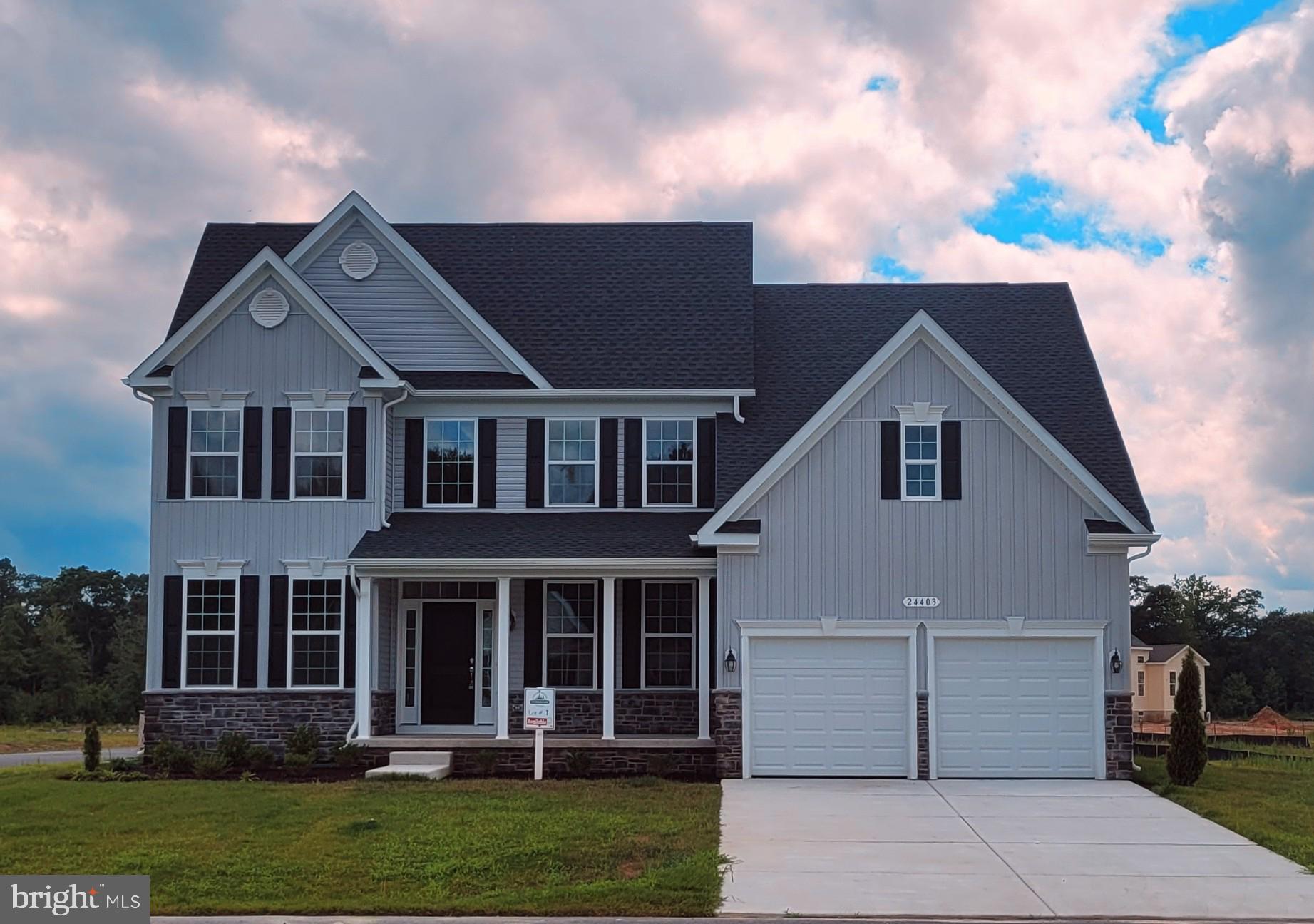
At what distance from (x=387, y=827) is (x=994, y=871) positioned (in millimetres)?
6119

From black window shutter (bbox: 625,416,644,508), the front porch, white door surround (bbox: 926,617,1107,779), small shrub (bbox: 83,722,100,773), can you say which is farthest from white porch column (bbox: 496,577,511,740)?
white door surround (bbox: 926,617,1107,779)

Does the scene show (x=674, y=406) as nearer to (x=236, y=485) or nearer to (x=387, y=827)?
(x=236, y=485)

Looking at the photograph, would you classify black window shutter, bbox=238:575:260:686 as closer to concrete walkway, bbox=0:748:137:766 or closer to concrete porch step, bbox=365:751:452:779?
concrete porch step, bbox=365:751:452:779

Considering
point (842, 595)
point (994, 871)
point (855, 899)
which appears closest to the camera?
point (855, 899)

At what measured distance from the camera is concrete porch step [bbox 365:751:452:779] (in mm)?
19406

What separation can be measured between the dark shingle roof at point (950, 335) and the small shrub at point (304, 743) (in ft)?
23.4

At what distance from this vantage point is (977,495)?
20.3 m

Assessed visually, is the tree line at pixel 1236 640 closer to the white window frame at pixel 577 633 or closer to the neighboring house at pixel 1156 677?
the neighboring house at pixel 1156 677

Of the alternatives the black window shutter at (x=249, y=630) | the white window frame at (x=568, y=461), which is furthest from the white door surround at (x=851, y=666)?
the black window shutter at (x=249, y=630)

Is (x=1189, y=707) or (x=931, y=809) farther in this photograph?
(x=1189, y=707)

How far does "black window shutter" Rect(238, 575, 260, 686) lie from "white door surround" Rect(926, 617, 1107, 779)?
10224mm

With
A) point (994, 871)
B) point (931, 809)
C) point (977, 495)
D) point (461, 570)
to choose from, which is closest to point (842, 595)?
point (977, 495)

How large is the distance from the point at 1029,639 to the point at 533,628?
7732mm

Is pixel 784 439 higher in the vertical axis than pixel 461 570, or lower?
higher
